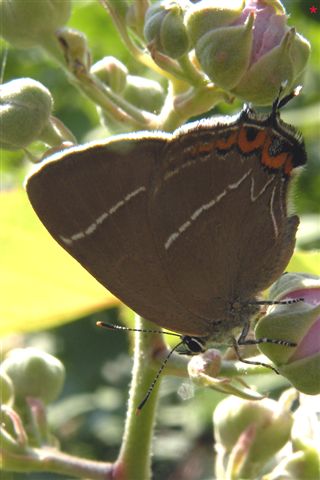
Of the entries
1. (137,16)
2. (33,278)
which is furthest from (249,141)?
(33,278)

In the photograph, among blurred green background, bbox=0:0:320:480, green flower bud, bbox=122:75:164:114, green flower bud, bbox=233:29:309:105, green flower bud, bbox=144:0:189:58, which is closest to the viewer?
green flower bud, bbox=233:29:309:105

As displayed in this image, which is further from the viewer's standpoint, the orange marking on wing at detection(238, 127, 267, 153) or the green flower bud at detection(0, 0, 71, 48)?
the green flower bud at detection(0, 0, 71, 48)

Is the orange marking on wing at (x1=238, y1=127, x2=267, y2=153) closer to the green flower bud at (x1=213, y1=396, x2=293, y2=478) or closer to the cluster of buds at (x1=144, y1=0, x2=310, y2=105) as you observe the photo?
the cluster of buds at (x1=144, y1=0, x2=310, y2=105)

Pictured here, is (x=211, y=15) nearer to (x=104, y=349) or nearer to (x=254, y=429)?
(x=254, y=429)

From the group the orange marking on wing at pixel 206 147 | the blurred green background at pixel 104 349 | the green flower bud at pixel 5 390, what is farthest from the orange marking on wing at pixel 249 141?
the blurred green background at pixel 104 349

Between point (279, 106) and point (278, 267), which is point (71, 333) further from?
point (279, 106)

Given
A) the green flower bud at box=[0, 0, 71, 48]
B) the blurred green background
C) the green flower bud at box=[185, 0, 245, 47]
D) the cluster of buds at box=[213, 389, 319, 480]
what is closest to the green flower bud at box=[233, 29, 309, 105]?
the green flower bud at box=[185, 0, 245, 47]
